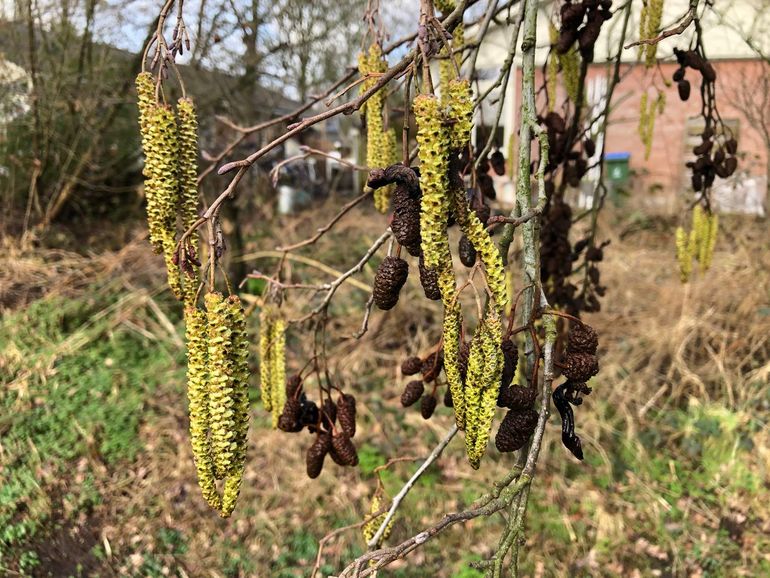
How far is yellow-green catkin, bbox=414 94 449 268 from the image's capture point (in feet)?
2.25

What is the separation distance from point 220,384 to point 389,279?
0.27m

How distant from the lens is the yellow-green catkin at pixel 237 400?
32.8 inches

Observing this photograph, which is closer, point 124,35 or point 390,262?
point 390,262

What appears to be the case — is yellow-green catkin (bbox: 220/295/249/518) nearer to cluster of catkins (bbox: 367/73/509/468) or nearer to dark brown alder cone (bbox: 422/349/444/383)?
cluster of catkins (bbox: 367/73/509/468)

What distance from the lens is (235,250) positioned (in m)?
5.63

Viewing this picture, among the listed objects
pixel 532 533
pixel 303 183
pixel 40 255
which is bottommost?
pixel 532 533

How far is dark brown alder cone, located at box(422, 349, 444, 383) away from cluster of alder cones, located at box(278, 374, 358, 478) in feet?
0.78

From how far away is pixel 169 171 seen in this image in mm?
896

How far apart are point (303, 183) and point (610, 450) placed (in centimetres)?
595

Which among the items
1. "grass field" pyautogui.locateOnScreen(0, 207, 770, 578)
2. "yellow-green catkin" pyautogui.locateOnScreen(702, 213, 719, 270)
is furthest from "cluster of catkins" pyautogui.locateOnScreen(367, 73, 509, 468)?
"yellow-green catkin" pyautogui.locateOnScreen(702, 213, 719, 270)

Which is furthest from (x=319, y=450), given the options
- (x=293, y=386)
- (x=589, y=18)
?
(x=589, y=18)

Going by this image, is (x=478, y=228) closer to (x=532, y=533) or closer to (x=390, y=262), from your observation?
(x=390, y=262)

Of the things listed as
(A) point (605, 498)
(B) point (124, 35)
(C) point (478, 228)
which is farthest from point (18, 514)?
(B) point (124, 35)

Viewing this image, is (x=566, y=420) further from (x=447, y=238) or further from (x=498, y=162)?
(x=498, y=162)
